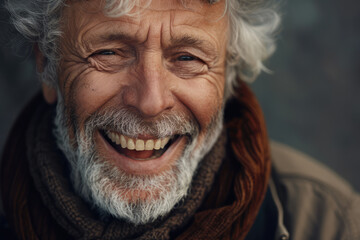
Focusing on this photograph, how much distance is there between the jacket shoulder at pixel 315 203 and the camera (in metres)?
2.05

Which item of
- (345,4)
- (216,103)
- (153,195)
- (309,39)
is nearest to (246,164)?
(216,103)

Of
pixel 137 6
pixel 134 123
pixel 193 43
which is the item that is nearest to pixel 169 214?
pixel 134 123

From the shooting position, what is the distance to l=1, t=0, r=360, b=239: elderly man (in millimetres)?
1688

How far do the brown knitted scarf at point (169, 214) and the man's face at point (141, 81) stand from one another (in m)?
0.18

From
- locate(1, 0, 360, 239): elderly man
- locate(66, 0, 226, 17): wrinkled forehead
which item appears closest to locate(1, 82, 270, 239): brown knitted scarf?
locate(1, 0, 360, 239): elderly man

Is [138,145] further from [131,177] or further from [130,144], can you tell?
[131,177]

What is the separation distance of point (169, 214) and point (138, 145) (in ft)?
1.46

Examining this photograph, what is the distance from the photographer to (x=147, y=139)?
182cm

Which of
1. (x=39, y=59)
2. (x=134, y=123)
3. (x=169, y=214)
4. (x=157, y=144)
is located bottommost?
(x=169, y=214)

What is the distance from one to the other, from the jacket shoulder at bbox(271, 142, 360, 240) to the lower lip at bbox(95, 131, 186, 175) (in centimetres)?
88

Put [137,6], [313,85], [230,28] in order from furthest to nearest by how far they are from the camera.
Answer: [313,85], [230,28], [137,6]

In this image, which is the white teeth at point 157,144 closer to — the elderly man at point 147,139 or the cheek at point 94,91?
the elderly man at point 147,139

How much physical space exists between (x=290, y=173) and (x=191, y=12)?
1.37 metres

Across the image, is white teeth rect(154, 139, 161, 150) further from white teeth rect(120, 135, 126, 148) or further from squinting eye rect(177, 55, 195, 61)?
squinting eye rect(177, 55, 195, 61)
